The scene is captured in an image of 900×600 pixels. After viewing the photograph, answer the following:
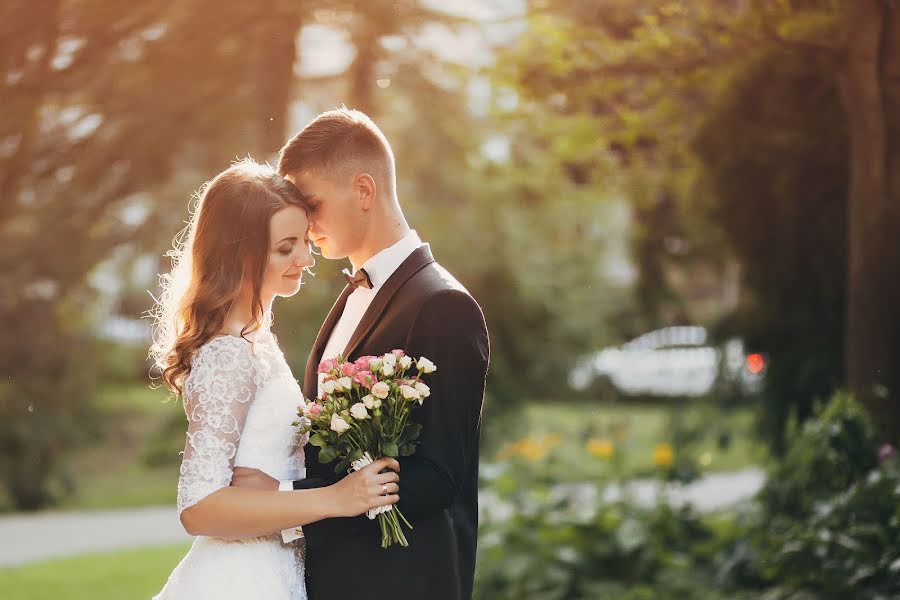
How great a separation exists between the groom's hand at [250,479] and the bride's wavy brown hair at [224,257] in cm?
30

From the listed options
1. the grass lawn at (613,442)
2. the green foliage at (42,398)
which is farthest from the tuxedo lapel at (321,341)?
the green foliage at (42,398)

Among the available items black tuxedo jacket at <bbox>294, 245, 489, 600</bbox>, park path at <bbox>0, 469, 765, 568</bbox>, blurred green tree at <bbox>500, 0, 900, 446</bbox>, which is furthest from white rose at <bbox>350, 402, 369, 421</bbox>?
park path at <bbox>0, 469, 765, 568</bbox>

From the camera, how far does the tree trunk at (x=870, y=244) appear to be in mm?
5551

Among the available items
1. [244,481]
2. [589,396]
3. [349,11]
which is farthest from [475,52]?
[589,396]

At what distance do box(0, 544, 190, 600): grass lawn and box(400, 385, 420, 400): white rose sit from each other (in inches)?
201

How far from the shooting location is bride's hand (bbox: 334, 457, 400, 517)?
97.9 inches

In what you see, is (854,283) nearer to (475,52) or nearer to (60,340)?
(475,52)

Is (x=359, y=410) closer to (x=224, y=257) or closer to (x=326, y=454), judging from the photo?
(x=326, y=454)

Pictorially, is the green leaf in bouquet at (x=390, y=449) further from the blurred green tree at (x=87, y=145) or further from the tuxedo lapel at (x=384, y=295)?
the blurred green tree at (x=87, y=145)

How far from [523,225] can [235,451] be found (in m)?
10.3

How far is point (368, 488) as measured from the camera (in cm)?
248

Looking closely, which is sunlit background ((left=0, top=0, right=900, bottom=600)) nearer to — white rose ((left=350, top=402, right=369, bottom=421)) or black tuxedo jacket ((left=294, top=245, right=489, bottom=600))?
black tuxedo jacket ((left=294, top=245, right=489, bottom=600))

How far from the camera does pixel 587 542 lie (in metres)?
6.67

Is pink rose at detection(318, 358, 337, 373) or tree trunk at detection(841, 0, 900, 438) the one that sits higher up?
pink rose at detection(318, 358, 337, 373)
